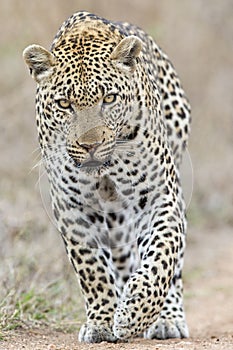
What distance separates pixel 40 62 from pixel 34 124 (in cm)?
Result: 671

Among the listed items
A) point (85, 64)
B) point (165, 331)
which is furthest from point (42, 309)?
point (85, 64)

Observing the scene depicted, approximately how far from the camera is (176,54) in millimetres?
17828

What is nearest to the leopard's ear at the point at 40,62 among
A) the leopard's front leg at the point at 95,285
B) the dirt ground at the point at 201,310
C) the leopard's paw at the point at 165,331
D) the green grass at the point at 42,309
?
the leopard's front leg at the point at 95,285

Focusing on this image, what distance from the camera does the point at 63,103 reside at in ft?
24.3

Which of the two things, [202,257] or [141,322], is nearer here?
[141,322]

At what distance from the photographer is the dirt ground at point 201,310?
7.14 metres

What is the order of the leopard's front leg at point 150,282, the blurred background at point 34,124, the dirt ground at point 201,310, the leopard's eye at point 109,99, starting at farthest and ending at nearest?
the blurred background at point 34,124 → the leopard's eye at point 109,99 → the dirt ground at point 201,310 → the leopard's front leg at point 150,282

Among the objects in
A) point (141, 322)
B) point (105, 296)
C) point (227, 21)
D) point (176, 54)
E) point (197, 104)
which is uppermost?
point (227, 21)

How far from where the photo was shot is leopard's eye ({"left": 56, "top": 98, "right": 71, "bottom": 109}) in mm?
7363

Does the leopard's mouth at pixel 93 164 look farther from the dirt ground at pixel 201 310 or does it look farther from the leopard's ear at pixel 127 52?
the dirt ground at pixel 201 310

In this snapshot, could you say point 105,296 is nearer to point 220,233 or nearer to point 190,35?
point 220,233

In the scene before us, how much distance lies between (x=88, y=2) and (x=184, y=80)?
2300 millimetres

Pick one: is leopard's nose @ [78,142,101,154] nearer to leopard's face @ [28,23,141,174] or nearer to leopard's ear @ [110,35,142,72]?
leopard's face @ [28,23,141,174]

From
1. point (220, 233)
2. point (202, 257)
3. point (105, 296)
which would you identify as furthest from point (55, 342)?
point (220, 233)
